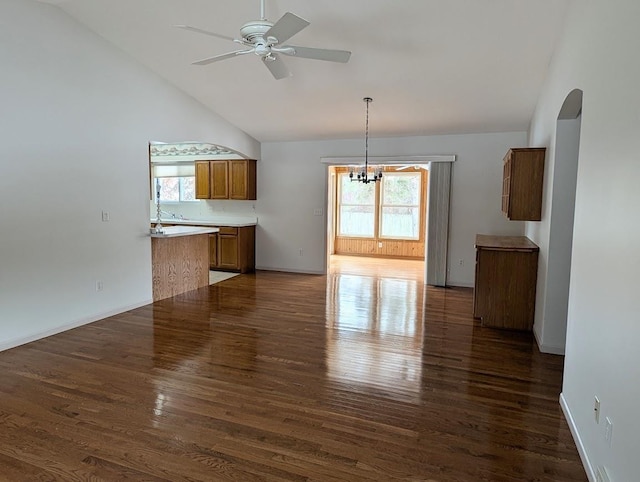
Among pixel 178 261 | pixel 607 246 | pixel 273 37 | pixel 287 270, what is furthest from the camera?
pixel 287 270

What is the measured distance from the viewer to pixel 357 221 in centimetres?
1020

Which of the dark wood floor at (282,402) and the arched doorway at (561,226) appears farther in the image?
the arched doorway at (561,226)

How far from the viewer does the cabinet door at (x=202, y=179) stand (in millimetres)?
7871

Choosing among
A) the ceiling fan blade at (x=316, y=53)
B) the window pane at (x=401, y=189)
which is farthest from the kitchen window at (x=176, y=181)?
the ceiling fan blade at (x=316, y=53)

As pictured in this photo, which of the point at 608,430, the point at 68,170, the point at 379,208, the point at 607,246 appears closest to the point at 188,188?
the point at 379,208

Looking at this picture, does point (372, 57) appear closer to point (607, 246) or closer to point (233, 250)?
point (607, 246)

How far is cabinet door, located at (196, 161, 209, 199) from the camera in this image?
7871 millimetres

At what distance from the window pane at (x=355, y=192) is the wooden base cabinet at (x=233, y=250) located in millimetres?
3306

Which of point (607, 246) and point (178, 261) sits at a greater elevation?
point (607, 246)

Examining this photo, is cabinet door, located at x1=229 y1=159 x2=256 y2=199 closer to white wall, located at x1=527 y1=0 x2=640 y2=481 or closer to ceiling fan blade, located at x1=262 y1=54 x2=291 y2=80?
ceiling fan blade, located at x1=262 y1=54 x2=291 y2=80

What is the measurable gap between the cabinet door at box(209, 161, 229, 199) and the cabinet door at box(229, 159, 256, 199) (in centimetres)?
11

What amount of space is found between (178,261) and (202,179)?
8.48ft

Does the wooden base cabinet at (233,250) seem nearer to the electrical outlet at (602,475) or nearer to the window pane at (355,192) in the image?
the window pane at (355,192)

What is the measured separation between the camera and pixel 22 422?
8.07ft
